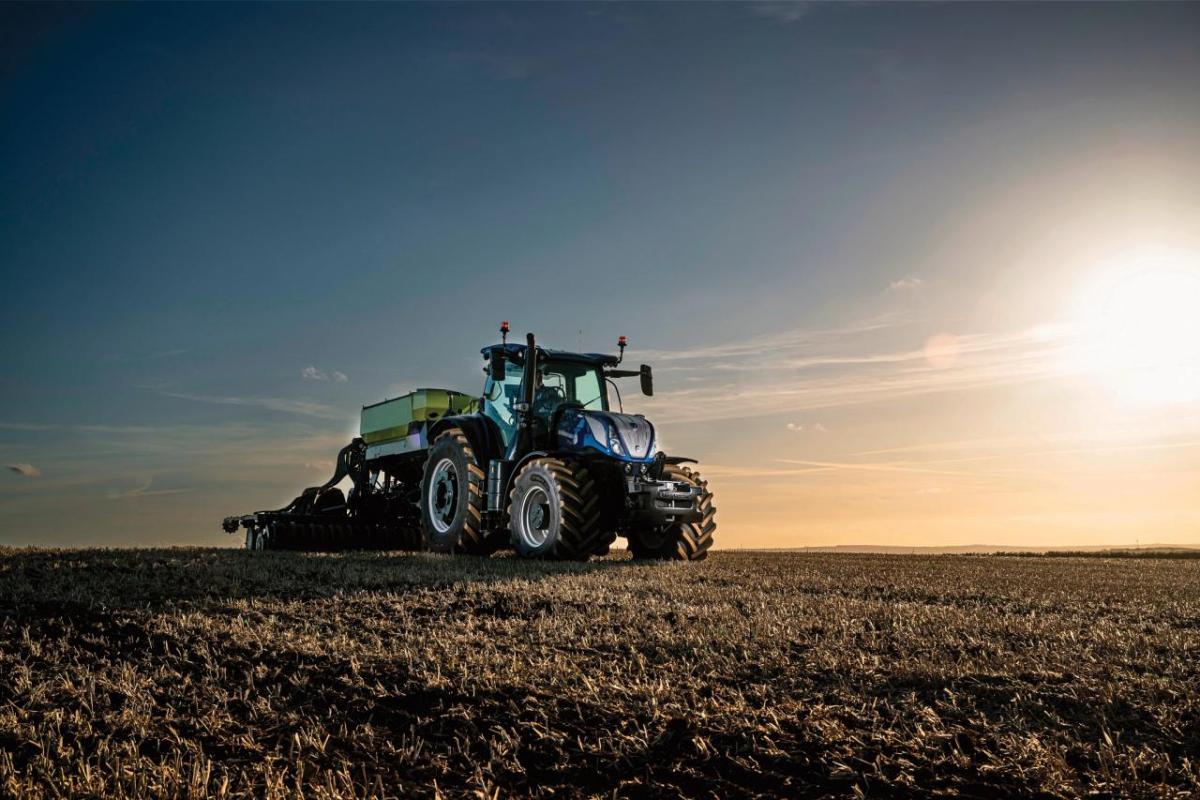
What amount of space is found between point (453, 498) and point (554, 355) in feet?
9.53

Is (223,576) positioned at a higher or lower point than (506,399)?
lower

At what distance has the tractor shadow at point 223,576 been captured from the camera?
830cm

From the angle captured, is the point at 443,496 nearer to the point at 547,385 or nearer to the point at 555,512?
the point at 547,385

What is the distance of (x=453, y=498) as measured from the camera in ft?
48.6

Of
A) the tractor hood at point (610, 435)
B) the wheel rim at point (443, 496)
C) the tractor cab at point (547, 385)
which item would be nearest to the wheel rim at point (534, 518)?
the tractor hood at point (610, 435)

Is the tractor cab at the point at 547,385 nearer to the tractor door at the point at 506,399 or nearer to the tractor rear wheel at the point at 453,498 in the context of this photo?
the tractor door at the point at 506,399

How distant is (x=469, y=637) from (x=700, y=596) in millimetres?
2831

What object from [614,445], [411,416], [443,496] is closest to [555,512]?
[614,445]

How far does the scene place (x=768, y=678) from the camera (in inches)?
199

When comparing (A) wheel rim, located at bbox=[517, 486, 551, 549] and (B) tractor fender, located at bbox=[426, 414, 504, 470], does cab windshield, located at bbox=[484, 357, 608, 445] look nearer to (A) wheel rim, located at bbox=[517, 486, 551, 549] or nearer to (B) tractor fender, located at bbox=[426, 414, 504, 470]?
(B) tractor fender, located at bbox=[426, 414, 504, 470]

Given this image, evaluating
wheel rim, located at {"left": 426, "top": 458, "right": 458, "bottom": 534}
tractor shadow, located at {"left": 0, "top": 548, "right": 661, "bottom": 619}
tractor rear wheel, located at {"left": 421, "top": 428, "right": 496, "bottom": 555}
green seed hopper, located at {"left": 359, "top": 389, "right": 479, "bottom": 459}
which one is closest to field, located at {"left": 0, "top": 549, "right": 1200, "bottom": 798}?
tractor shadow, located at {"left": 0, "top": 548, "right": 661, "bottom": 619}

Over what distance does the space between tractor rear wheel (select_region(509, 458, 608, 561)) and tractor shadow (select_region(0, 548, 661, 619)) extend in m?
0.45

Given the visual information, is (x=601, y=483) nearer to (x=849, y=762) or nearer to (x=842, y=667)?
(x=842, y=667)

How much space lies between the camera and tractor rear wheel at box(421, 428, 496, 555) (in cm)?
1393
